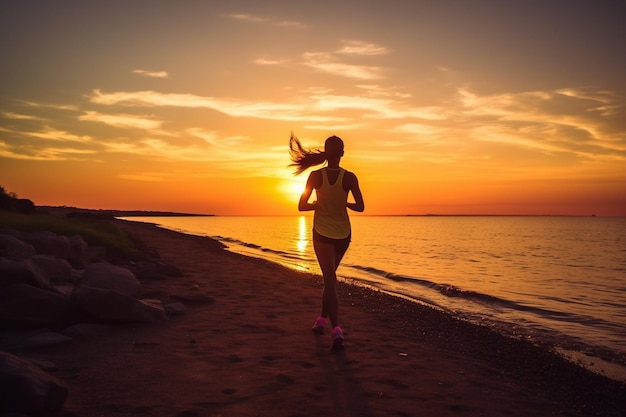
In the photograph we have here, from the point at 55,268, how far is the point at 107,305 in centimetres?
381

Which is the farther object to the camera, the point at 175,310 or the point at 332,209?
the point at 175,310

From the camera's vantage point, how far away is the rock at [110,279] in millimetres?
7921

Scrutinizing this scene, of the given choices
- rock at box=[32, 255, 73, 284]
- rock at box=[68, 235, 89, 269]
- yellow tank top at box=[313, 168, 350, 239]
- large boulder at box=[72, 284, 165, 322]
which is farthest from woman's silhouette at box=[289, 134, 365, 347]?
rock at box=[68, 235, 89, 269]

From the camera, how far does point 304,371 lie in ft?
17.7

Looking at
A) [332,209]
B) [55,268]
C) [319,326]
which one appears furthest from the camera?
[55,268]

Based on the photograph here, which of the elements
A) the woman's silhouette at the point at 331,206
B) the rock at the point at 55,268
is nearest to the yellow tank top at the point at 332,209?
the woman's silhouette at the point at 331,206

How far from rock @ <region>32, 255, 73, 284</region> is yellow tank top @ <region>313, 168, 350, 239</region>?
6.51 m

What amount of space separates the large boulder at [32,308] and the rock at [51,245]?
662 centimetres

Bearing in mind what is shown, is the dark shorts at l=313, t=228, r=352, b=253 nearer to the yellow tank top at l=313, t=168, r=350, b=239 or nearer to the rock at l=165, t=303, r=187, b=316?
the yellow tank top at l=313, t=168, r=350, b=239

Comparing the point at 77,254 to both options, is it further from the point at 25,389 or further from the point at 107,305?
the point at 25,389

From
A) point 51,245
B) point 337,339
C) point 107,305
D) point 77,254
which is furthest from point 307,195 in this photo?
point 51,245

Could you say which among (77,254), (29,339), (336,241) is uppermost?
(336,241)

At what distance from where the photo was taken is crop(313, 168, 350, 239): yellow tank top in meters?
6.30

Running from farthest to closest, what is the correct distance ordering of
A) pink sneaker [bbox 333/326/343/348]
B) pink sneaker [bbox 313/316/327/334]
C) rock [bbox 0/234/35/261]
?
rock [bbox 0/234/35/261] < pink sneaker [bbox 313/316/327/334] < pink sneaker [bbox 333/326/343/348]
